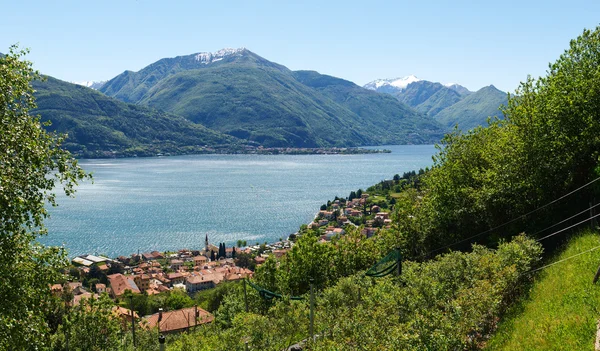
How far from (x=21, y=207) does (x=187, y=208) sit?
4197 inches

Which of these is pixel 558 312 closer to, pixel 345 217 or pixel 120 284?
pixel 120 284

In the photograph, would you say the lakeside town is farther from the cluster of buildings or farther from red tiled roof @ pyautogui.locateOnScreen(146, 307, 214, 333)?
red tiled roof @ pyautogui.locateOnScreen(146, 307, 214, 333)

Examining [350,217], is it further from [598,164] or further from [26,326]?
[26,326]

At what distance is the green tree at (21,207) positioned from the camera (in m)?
7.82

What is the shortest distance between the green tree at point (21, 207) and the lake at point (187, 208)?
78.3 m

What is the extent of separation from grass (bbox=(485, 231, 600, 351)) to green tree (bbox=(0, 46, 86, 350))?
9.75 meters

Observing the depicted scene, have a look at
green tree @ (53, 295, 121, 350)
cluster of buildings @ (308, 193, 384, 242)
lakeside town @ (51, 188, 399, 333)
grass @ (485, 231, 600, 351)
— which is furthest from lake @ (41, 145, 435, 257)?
grass @ (485, 231, 600, 351)

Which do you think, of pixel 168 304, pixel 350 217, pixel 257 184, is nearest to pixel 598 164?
pixel 168 304

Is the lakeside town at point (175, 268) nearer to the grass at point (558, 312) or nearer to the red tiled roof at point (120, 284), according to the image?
the red tiled roof at point (120, 284)

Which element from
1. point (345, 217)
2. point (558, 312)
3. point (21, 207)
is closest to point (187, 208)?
point (345, 217)

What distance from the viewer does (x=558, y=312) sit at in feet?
31.6

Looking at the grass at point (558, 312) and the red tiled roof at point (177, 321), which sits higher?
the grass at point (558, 312)

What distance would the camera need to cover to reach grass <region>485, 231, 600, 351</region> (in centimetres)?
848

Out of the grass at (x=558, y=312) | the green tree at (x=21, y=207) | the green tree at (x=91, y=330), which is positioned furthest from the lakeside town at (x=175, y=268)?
the green tree at (x=21, y=207)
